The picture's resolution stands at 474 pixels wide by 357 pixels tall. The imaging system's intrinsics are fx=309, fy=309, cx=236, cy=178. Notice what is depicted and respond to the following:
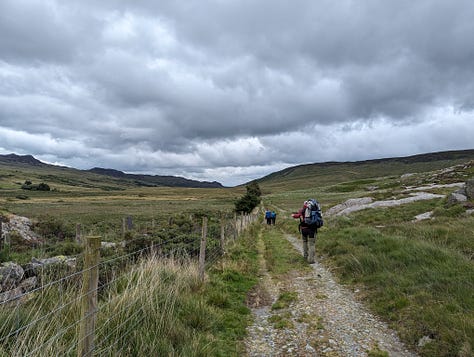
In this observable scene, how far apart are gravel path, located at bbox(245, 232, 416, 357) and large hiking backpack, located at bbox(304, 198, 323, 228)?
3.17 metres

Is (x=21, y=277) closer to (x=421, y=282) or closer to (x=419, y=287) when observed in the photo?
(x=419, y=287)

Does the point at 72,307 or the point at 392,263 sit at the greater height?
the point at 72,307

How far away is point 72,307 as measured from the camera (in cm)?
441

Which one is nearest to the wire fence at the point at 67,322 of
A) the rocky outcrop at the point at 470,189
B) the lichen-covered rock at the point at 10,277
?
the lichen-covered rock at the point at 10,277

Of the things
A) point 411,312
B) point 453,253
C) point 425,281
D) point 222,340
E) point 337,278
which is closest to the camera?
point 222,340

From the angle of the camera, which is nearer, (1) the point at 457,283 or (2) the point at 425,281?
(1) the point at 457,283

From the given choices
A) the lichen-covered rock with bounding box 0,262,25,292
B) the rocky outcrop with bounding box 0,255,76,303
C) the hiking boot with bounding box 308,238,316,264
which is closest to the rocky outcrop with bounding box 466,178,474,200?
the hiking boot with bounding box 308,238,316,264

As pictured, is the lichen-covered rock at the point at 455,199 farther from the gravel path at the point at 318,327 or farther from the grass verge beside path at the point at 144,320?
the grass verge beside path at the point at 144,320

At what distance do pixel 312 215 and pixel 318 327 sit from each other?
5832mm

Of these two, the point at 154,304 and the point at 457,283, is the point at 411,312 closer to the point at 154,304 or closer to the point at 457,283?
the point at 457,283

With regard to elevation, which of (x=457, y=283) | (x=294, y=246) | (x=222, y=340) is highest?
(x=457, y=283)

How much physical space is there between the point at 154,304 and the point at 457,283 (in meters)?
5.92

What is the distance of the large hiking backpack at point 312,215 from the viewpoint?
1136cm

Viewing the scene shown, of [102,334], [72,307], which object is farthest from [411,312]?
[72,307]
